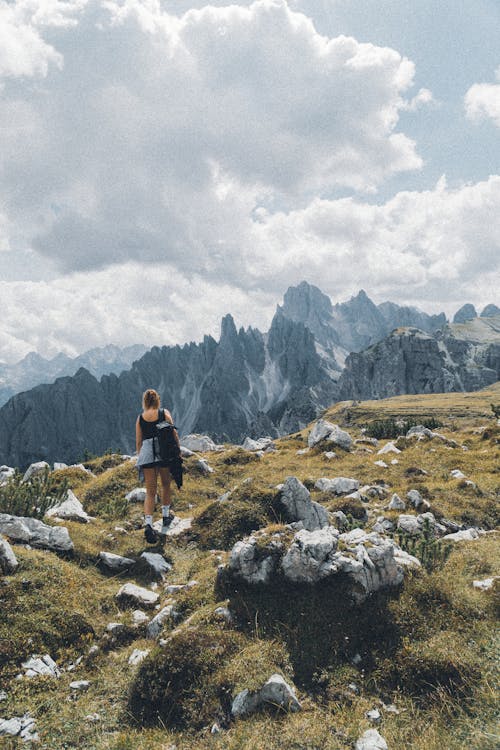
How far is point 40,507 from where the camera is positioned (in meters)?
12.8

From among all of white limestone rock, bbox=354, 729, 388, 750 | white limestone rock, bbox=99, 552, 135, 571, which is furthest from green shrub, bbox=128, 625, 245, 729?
white limestone rock, bbox=99, 552, 135, 571

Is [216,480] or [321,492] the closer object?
[321,492]

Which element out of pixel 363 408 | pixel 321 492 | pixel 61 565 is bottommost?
pixel 363 408

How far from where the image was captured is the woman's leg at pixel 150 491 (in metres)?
12.6

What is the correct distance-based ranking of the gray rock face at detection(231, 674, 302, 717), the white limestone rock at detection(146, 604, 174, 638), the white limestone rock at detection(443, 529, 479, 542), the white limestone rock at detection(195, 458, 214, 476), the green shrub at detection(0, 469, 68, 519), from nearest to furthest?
the gray rock face at detection(231, 674, 302, 717)
the white limestone rock at detection(146, 604, 174, 638)
the white limestone rock at detection(443, 529, 479, 542)
the green shrub at detection(0, 469, 68, 519)
the white limestone rock at detection(195, 458, 214, 476)

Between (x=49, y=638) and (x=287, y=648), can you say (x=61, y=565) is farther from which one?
(x=287, y=648)

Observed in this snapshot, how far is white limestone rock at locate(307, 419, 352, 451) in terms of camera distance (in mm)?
27281

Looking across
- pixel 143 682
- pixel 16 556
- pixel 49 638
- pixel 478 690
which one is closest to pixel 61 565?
pixel 16 556

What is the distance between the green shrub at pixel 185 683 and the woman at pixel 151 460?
584 centimetres

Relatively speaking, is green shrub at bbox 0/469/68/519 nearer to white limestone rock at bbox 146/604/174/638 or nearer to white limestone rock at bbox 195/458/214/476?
white limestone rock at bbox 146/604/174/638

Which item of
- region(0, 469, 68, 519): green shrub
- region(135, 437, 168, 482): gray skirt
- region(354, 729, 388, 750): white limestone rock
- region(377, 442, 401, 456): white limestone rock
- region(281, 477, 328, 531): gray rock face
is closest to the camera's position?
region(354, 729, 388, 750): white limestone rock

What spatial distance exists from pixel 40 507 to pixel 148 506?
371 cm

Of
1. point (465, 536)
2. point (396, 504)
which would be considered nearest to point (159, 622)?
point (465, 536)

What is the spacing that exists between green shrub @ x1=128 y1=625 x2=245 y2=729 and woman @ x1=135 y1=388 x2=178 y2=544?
584cm
